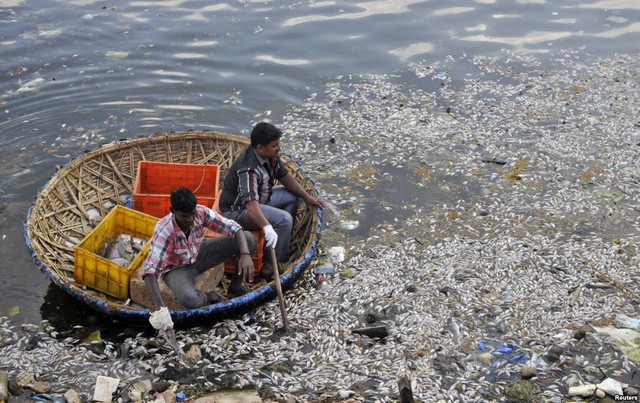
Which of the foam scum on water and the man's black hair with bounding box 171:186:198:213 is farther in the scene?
the foam scum on water

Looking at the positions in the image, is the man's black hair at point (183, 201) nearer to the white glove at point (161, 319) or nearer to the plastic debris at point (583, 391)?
the white glove at point (161, 319)

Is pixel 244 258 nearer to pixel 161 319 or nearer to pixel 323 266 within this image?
pixel 161 319

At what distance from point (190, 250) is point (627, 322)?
13.2 ft

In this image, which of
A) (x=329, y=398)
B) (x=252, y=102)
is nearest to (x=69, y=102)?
(x=252, y=102)

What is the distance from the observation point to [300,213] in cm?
752

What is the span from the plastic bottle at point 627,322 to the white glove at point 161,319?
13.3 ft

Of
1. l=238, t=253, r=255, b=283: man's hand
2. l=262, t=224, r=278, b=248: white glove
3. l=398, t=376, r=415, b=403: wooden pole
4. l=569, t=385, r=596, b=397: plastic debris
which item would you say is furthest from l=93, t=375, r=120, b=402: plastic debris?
l=569, t=385, r=596, b=397: plastic debris

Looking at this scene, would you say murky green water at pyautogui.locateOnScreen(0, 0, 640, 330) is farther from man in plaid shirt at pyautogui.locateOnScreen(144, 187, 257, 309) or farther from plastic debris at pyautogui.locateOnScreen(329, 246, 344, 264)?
man in plaid shirt at pyautogui.locateOnScreen(144, 187, 257, 309)

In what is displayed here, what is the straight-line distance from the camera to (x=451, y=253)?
23.8 ft

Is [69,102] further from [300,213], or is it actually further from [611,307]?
[611,307]

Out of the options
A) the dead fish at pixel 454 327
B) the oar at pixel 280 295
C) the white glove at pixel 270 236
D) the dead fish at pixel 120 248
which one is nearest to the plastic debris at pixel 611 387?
the dead fish at pixel 454 327

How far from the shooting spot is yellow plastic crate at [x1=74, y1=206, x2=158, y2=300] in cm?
612

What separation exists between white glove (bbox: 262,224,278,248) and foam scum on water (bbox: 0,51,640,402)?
630 millimetres

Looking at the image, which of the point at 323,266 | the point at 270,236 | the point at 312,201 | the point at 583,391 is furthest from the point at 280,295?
the point at 583,391
